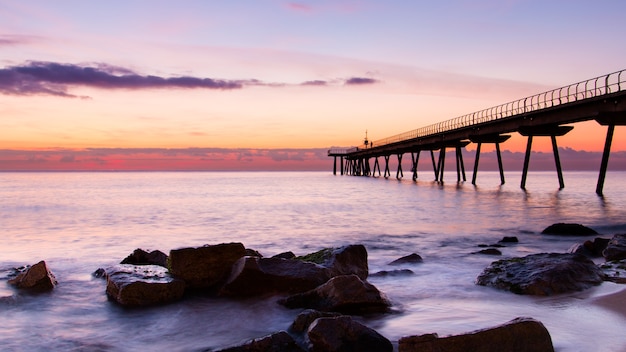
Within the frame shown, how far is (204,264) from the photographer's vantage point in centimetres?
727

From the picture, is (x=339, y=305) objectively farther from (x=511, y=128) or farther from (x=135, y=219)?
(x=511, y=128)

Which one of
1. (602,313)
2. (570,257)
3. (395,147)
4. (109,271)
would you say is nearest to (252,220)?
(109,271)

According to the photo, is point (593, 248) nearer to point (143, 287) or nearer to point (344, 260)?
point (344, 260)

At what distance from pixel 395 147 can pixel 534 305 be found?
2285 inches

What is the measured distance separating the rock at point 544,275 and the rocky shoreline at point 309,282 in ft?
0.04

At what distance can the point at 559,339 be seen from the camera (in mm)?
4949

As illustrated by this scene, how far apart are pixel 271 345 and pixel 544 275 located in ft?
12.7

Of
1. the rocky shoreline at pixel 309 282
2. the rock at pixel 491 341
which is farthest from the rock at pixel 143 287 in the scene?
the rock at pixel 491 341

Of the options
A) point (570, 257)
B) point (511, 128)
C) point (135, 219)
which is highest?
point (511, 128)

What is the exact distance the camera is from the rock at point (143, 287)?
670 cm

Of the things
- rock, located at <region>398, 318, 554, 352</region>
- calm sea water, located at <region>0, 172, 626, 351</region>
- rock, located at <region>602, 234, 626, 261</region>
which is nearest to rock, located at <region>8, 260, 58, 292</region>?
calm sea water, located at <region>0, 172, 626, 351</region>

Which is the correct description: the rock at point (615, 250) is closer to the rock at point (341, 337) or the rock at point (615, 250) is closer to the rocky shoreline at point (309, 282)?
the rocky shoreline at point (309, 282)

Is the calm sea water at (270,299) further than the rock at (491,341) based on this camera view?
Yes

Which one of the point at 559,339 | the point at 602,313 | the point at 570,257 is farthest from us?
the point at 570,257
